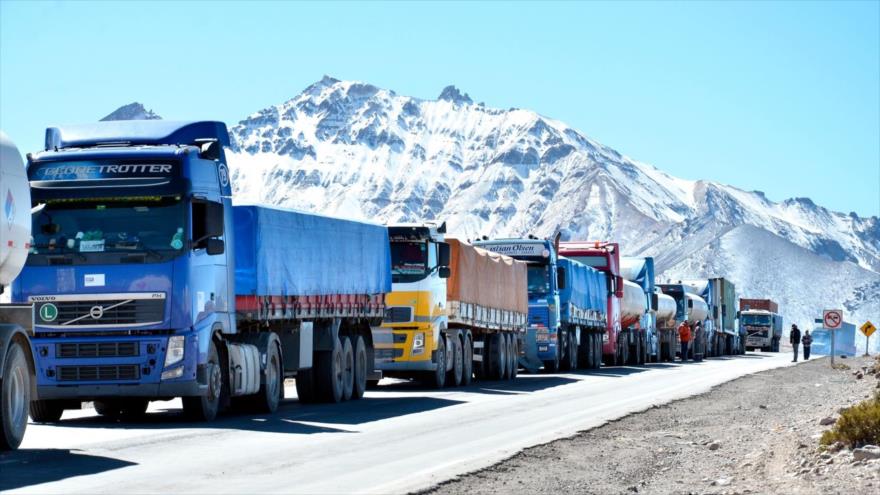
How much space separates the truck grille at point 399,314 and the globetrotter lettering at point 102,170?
36.4ft

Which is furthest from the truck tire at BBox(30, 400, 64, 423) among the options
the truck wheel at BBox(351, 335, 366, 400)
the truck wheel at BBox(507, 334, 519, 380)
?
the truck wheel at BBox(507, 334, 519, 380)

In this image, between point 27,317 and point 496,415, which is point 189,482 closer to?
point 27,317

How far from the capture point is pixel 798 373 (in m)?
45.2

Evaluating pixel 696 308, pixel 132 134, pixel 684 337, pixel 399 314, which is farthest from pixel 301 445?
pixel 696 308

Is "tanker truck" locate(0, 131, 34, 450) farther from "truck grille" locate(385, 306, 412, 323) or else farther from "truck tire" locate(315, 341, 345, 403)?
"truck grille" locate(385, 306, 412, 323)

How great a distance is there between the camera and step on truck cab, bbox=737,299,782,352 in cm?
9656

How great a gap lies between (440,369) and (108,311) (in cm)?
1255

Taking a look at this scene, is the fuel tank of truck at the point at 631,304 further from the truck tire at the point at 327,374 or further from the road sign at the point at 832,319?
the truck tire at the point at 327,374

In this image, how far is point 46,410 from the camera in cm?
1975

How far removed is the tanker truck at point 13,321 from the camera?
1421 centimetres

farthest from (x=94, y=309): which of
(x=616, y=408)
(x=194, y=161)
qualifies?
(x=616, y=408)

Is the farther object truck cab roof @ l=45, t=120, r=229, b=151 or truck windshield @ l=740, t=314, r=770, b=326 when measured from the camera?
truck windshield @ l=740, t=314, r=770, b=326

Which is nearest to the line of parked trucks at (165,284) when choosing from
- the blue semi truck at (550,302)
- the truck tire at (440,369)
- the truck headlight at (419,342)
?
the truck headlight at (419,342)

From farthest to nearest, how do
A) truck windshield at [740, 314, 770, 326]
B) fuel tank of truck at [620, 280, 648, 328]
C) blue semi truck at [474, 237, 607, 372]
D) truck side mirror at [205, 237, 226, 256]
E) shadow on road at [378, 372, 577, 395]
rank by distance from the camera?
1. truck windshield at [740, 314, 770, 326]
2. fuel tank of truck at [620, 280, 648, 328]
3. blue semi truck at [474, 237, 607, 372]
4. shadow on road at [378, 372, 577, 395]
5. truck side mirror at [205, 237, 226, 256]
